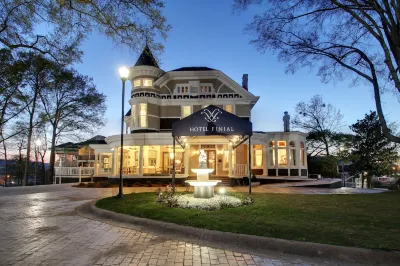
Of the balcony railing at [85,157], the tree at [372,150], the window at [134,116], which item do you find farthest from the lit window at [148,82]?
the tree at [372,150]

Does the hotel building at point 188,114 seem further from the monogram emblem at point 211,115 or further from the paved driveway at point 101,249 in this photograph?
the paved driveway at point 101,249

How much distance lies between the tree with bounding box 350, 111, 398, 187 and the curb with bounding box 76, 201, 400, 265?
25.3 metres

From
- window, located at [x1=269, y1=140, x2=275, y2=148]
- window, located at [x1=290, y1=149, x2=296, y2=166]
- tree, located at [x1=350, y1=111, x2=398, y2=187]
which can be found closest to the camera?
window, located at [x1=290, y1=149, x2=296, y2=166]

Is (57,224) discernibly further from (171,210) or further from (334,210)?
(334,210)

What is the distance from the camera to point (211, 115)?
12.3 metres

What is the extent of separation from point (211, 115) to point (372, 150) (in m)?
22.5

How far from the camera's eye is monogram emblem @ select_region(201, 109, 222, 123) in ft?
40.3

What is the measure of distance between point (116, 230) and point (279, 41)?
8872 millimetres

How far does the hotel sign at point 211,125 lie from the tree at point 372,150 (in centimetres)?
2000

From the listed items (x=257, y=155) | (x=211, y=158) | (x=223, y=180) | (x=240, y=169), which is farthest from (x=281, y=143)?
(x=223, y=180)

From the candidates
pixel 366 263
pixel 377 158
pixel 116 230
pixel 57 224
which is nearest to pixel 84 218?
pixel 57 224

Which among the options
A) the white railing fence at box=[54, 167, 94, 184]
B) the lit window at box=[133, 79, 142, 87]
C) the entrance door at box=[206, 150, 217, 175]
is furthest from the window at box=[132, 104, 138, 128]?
the white railing fence at box=[54, 167, 94, 184]

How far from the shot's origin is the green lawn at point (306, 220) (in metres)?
5.50

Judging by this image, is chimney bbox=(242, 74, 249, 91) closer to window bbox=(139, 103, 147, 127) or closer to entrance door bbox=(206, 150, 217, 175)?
entrance door bbox=(206, 150, 217, 175)
